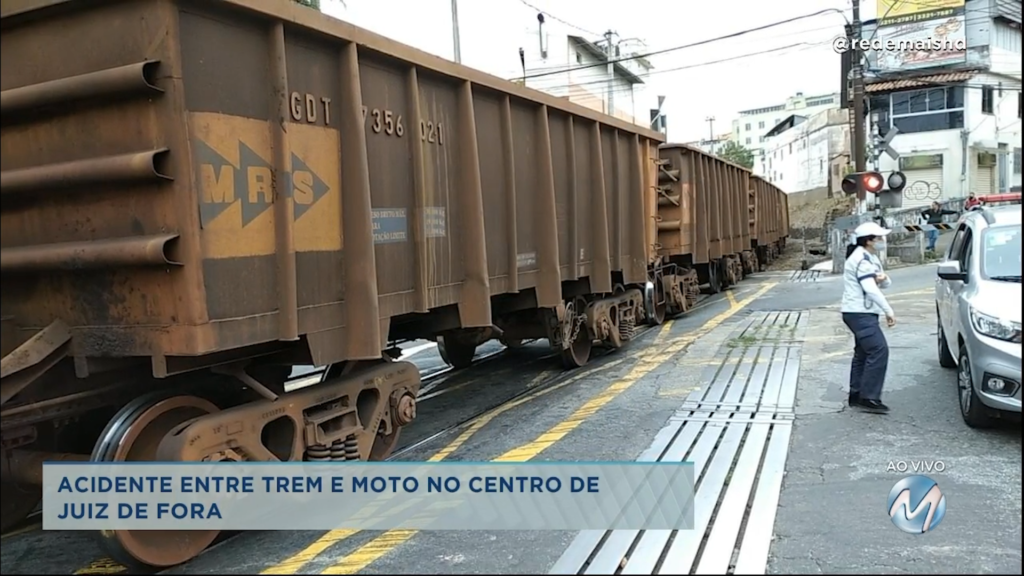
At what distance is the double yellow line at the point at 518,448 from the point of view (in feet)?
12.6

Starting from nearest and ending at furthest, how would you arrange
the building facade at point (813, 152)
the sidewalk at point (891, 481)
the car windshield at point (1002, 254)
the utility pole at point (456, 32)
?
the sidewalk at point (891, 481)
the car windshield at point (1002, 254)
the utility pole at point (456, 32)
the building facade at point (813, 152)

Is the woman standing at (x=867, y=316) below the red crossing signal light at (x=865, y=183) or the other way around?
below

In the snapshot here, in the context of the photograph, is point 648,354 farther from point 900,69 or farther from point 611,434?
point 900,69

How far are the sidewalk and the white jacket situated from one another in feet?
2.92

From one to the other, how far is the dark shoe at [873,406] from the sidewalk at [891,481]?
75 mm

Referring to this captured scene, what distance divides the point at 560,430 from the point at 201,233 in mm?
3535

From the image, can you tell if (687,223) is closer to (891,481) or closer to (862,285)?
(862,285)

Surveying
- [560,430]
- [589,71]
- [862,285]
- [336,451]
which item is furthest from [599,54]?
[336,451]

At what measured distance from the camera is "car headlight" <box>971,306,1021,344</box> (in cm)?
525

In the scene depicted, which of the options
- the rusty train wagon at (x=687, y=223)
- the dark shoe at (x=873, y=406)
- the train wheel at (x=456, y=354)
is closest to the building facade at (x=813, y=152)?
the rusty train wagon at (x=687, y=223)

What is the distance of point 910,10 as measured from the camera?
1038 inches

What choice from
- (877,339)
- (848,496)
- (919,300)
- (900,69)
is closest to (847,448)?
(848,496)

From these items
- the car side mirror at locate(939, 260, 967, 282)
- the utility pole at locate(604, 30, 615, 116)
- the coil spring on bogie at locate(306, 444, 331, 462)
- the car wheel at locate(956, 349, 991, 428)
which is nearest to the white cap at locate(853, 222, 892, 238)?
the car side mirror at locate(939, 260, 967, 282)
